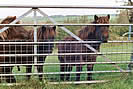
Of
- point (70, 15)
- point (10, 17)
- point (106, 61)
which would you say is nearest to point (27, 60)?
point (10, 17)

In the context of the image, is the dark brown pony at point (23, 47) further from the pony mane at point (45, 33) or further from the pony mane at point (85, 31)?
the pony mane at point (85, 31)

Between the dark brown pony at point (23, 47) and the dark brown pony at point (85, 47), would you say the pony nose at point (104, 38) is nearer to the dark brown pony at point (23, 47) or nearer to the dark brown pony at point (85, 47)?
the dark brown pony at point (85, 47)

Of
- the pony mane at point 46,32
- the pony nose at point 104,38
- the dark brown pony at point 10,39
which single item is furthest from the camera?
the pony mane at point 46,32

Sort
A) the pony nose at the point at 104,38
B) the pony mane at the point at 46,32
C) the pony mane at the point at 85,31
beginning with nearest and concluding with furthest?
the pony nose at the point at 104,38 < the pony mane at the point at 46,32 < the pony mane at the point at 85,31

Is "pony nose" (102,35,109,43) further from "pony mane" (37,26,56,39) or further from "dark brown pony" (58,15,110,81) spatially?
"pony mane" (37,26,56,39)

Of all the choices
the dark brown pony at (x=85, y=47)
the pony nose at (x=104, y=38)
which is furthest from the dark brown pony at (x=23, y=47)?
the pony nose at (x=104, y=38)

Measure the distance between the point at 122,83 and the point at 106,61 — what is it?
656 mm

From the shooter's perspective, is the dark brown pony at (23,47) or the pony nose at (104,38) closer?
the pony nose at (104,38)

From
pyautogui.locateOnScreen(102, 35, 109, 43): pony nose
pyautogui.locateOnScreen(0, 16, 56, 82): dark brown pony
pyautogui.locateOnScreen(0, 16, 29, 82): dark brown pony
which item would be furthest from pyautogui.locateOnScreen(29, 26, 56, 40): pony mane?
pyautogui.locateOnScreen(102, 35, 109, 43): pony nose

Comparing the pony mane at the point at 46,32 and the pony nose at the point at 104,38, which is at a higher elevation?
the pony mane at the point at 46,32

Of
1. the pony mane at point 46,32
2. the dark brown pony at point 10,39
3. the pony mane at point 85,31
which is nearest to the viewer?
the dark brown pony at point 10,39

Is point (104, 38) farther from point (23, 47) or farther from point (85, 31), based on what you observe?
point (23, 47)

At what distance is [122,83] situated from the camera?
14.3 feet

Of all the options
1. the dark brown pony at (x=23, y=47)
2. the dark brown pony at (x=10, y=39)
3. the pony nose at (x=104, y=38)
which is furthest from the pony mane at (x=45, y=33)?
the pony nose at (x=104, y=38)
